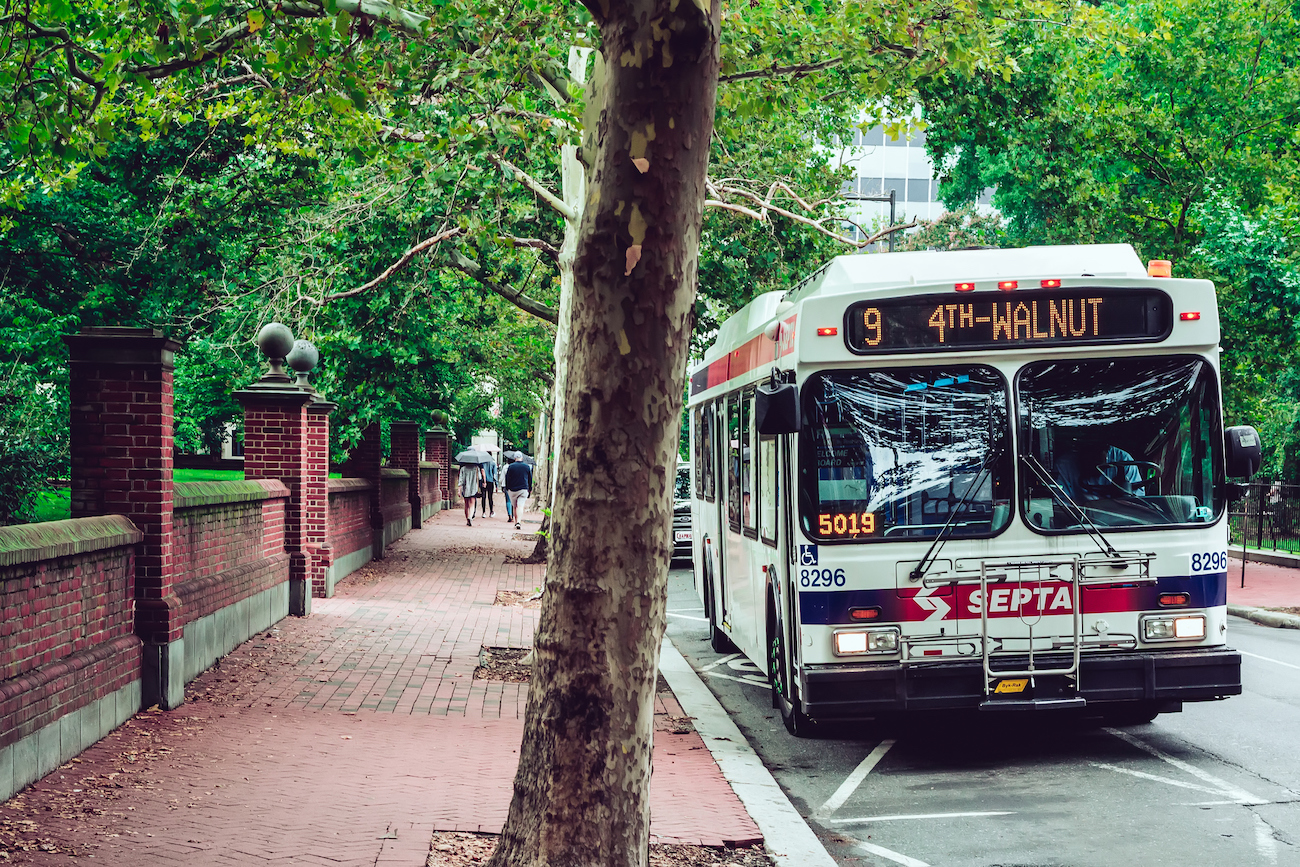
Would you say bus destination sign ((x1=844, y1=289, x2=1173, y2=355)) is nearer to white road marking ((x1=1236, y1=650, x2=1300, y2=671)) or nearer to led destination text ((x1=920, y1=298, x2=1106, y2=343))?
led destination text ((x1=920, y1=298, x2=1106, y2=343))

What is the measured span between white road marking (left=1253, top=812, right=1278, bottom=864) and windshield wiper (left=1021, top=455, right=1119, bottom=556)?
175 centimetres

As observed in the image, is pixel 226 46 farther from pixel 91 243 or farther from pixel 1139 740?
pixel 91 243

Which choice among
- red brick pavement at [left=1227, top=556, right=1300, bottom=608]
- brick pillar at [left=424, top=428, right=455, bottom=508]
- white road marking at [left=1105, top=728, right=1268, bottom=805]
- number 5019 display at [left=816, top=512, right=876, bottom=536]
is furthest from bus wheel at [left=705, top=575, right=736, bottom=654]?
brick pillar at [left=424, top=428, right=455, bottom=508]

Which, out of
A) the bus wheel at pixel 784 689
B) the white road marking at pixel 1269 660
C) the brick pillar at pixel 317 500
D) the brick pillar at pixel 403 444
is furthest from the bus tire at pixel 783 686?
the brick pillar at pixel 403 444

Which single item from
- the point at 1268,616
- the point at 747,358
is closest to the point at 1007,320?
the point at 747,358

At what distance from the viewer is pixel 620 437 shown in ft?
14.6

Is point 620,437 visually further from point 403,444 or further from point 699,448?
point 403,444

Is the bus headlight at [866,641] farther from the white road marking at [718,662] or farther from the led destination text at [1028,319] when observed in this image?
the white road marking at [718,662]

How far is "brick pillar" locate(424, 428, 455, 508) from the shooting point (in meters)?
42.2

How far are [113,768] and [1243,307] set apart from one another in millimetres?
17611

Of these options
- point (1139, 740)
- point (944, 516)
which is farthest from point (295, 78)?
point (1139, 740)

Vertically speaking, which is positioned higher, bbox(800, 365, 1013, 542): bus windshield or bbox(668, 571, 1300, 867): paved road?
bbox(800, 365, 1013, 542): bus windshield

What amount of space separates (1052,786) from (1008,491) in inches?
71.0

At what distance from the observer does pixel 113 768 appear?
282 inches
